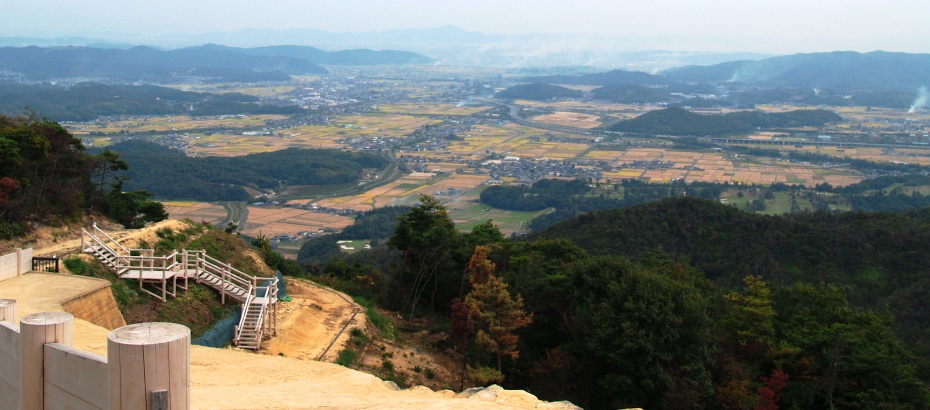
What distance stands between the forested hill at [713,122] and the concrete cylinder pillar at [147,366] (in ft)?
367

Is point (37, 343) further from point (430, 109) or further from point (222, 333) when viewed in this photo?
point (430, 109)

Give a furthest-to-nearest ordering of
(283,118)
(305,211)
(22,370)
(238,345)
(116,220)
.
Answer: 1. (283,118)
2. (305,211)
3. (116,220)
4. (238,345)
5. (22,370)

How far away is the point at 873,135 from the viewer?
108312 mm

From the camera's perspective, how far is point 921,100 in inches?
6491

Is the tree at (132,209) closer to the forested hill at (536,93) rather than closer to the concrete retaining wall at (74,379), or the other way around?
the concrete retaining wall at (74,379)

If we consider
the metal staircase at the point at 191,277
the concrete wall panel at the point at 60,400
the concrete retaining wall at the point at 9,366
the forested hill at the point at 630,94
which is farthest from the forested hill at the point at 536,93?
the concrete wall panel at the point at 60,400

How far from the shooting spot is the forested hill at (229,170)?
202ft

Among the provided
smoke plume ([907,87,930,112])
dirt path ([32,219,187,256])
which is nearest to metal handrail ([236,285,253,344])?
dirt path ([32,219,187,256])

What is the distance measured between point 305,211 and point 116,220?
1285 inches

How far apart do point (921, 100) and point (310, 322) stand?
18220cm

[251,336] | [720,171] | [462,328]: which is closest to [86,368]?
[251,336]

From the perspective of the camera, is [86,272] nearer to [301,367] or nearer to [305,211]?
[301,367]

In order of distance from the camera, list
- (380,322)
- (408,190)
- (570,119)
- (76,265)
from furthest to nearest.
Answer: (570,119) < (408,190) < (380,322) < (76,265)

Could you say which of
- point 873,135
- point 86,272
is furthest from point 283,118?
point 86,272
